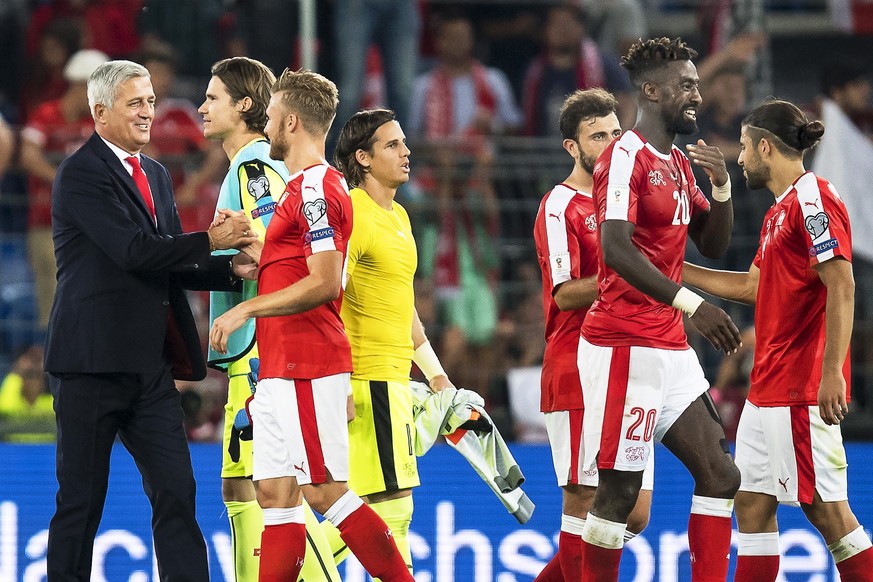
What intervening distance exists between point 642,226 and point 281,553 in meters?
1.90

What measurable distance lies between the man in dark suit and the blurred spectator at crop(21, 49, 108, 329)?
3.72m

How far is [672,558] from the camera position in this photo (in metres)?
7.18

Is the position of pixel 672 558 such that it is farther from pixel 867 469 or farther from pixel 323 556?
pixel 323 556

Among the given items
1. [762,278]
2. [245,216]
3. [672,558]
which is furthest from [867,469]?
[245,216]

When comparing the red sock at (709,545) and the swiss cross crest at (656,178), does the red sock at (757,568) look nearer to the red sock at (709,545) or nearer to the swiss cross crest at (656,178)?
the red sock at (709,545)

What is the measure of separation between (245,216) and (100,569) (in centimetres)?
249

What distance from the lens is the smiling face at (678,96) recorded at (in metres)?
5.39

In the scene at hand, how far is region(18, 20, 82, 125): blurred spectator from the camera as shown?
10.7 m

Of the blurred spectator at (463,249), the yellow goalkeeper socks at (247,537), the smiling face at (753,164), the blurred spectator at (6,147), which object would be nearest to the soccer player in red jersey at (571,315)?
the smiling face at (753,164)

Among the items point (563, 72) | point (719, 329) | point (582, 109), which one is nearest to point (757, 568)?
point (719, 329)

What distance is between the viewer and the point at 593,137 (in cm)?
618

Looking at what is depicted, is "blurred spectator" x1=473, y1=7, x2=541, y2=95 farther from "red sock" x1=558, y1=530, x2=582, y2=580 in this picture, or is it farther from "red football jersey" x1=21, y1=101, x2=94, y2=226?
"red sock" x1=558, y1=530, x2=582, y2=580

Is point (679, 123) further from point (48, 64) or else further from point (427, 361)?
point (48, 64)

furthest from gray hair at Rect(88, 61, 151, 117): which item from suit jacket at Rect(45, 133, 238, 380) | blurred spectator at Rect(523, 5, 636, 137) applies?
blurred spectator at Rect(523, 5, 636, 137)
